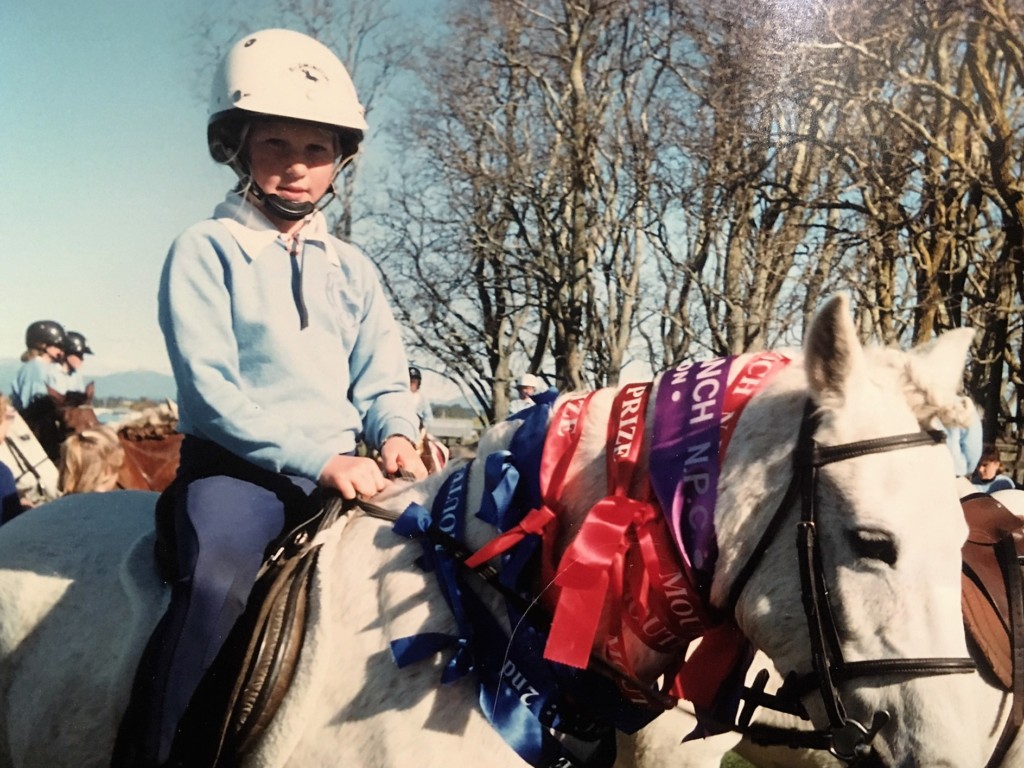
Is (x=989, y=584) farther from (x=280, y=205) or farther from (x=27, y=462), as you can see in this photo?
(x=27, y=462)

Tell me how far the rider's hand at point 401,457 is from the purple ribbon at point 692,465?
1003mm

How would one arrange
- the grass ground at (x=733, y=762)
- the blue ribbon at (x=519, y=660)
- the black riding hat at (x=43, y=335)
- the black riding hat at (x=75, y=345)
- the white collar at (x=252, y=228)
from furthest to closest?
the black riding hat at (x=75, y=345), the black riding hat at (x=43, y=335), the grass ground at (x=733, y=762), the white collar at (x=252, y=228), the blue ribbon at (x=519, y=660)

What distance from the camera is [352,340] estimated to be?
3.03 metres

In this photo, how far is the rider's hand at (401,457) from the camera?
9.47 ft

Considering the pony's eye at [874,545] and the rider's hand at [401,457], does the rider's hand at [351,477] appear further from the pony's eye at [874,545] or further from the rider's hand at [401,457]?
the pony's eye at [874,545]

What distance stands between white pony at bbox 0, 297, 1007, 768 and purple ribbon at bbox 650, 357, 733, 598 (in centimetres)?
4

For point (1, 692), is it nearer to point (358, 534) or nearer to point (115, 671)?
point (115, 671)

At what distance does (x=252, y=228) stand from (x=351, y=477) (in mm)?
902

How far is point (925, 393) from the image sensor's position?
2.04 m

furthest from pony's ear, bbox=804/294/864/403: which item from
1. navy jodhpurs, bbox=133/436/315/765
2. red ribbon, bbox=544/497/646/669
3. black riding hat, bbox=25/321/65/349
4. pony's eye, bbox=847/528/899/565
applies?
black riding hat, bbox=25/321/65/349

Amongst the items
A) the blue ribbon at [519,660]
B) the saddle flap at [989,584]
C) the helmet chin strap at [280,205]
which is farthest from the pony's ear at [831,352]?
the saddle flap at [989,584]

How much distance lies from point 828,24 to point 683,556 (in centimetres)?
814

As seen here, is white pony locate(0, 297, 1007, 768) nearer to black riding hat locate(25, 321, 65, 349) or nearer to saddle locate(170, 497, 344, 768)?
saddle locate(170, 497, 344, 768)

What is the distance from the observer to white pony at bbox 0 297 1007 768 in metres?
1.88
